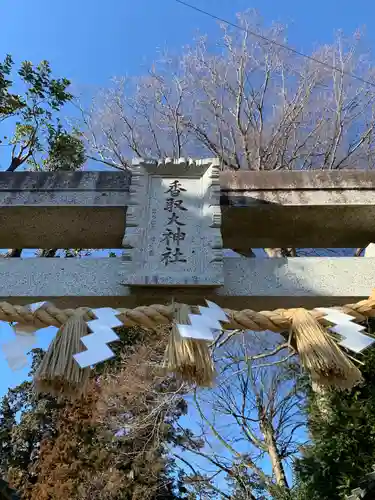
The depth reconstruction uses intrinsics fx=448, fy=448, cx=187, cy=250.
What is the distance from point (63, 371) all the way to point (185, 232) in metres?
0.89

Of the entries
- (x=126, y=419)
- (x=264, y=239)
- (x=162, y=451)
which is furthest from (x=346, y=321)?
(x=162, y=451)

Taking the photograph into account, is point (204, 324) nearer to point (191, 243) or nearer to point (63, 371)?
point (63, 371)

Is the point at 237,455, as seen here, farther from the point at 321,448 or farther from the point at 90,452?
the point at 321,448

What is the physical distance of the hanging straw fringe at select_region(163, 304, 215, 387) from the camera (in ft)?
4.47

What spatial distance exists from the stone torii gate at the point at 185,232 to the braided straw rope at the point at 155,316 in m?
0.29

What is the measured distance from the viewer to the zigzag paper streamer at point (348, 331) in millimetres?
1415

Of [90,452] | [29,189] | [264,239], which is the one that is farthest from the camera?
[90,452]

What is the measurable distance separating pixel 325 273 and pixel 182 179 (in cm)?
82

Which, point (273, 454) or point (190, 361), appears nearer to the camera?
point (190, 361)

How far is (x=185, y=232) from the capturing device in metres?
2.04

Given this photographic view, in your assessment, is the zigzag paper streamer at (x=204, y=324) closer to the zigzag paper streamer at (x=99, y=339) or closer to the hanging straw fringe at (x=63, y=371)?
the zigzag paper streamer at (x=99, y=339)

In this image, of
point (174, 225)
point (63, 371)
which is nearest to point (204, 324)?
point (63, 371)

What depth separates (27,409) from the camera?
10508mm

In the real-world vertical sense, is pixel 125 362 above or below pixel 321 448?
above
